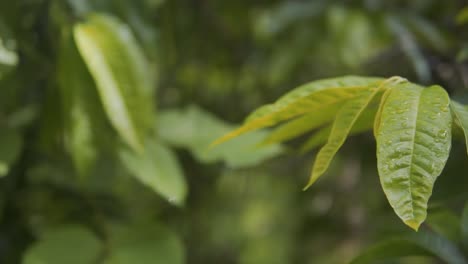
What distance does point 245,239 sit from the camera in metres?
1.91

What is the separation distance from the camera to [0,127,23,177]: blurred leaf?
844mm

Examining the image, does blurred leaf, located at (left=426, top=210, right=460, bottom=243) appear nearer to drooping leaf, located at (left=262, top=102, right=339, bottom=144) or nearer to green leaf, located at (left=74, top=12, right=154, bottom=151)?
drooping leaf, located at (left=262, top=102, right=339, bottom=144)

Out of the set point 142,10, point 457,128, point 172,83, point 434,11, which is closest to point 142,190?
point 172,83

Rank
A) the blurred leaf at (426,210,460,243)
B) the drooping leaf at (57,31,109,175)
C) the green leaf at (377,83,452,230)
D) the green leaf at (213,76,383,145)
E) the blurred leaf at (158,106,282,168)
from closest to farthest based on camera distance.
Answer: the green leaf at (377,83,452,230), the green leaf at (213,76,383,145), the blurred leaf at (426,210,460,243), the drooping leaf at (57,31,109,175), the blurred leaf at (158,106,282,168)

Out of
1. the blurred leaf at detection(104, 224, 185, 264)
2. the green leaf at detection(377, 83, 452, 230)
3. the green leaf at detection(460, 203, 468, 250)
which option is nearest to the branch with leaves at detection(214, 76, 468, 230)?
the green leaf at detection(377, 83, 452, 230)

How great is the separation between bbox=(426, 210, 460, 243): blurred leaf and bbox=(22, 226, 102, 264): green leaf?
1.49 ft

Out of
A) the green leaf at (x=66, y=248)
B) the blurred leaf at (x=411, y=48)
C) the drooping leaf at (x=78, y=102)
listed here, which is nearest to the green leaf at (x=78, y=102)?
the drooping leaf at (x=78, y=102)

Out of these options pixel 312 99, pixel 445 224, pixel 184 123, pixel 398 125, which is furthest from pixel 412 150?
Result: pixel 184 123

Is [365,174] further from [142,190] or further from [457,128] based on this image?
[457,128]

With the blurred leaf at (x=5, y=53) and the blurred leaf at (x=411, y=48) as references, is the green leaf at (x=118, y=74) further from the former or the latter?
the blurred leaf at (x=411, y=48)

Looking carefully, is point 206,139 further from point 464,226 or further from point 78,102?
point 464,226

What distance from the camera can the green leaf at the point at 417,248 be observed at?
0.66 m

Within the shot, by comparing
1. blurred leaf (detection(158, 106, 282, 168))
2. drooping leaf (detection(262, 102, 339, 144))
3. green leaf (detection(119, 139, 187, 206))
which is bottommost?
blurred leaf (detection(158, 106, 282, 168))

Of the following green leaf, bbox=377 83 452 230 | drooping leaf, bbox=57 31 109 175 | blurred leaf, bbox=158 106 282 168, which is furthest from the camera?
blurred leaf, bbox=158 106 282 168
